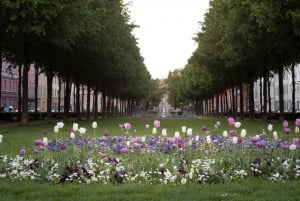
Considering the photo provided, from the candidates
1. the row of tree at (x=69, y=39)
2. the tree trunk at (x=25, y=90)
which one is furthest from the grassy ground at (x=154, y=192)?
the tree trunk at (x=25, y=90)

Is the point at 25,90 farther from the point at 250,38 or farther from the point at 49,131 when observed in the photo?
the point at 250,38

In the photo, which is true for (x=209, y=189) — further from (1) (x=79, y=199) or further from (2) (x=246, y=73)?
(2) (x=246, y=73)

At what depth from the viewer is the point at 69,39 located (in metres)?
31.6

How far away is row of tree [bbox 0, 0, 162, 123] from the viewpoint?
27.9 m

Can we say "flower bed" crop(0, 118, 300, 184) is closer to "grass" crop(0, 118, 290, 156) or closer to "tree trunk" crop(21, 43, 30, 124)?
"grass" crop(0, 118, 290, 156)

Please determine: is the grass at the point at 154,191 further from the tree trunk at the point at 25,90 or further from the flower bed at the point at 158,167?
the tree trunk at the point at 25,90

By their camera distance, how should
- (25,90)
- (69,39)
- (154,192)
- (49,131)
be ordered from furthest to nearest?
(25,90) < (69,39) < (49,131) < (154,192)

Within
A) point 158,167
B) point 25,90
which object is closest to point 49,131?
point 25,90

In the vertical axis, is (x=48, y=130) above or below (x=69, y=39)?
below

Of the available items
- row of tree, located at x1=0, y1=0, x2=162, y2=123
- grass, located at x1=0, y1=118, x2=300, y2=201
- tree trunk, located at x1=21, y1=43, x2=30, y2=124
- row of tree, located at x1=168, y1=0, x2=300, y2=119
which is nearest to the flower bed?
grass, located at x1=0, y1=118, x2=300, y2=201

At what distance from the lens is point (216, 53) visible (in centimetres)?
4494

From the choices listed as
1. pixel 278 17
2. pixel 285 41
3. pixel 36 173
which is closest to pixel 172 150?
pixel 36 173

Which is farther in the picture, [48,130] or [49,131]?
[48,130]

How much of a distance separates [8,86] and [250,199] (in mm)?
98983
